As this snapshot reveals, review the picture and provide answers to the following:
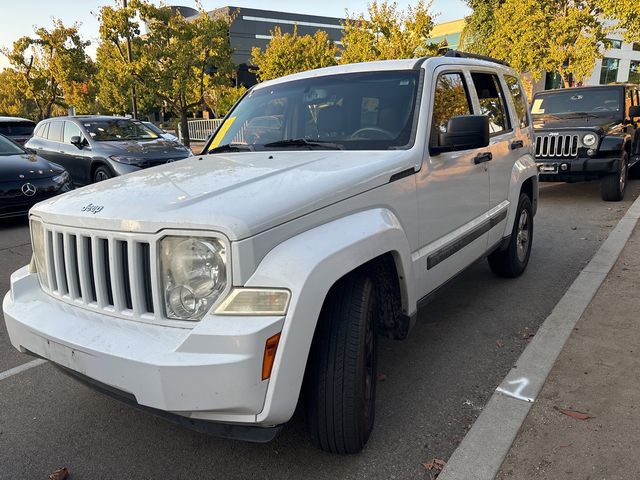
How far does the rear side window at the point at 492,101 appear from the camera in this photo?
405cm

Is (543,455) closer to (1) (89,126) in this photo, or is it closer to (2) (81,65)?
(1) (89,126)

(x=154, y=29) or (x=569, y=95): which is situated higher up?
(x=154, y=29)

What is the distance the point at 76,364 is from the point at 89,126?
9.24 m

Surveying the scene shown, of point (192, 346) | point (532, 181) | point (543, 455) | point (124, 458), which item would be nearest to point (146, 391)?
point (192, 346)

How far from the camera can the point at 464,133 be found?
118 inches

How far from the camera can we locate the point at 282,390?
1920 millimetres

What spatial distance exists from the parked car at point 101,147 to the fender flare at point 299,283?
25.9 feet

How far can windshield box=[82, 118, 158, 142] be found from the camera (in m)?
10.1

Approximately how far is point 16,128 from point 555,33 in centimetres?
1743

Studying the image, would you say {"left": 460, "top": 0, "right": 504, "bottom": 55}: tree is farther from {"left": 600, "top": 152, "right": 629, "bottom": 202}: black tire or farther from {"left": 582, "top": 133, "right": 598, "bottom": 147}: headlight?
{"left": 582, "top": 133, "right": 598, "bottom": 147}: headlight

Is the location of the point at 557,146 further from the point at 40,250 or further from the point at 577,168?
the point at 40,250

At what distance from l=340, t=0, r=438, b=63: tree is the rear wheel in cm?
1182

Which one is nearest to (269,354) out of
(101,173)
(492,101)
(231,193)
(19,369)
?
(231,193)

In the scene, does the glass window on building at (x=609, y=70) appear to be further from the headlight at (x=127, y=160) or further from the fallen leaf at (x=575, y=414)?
the fallen leaf at (x=575, y=414)
